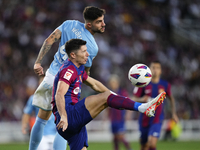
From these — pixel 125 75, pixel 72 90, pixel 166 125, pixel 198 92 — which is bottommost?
pixel 166 125

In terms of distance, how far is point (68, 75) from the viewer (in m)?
4.89

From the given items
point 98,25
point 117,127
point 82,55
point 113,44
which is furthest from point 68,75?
point 113,44

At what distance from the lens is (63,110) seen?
4.73 meters

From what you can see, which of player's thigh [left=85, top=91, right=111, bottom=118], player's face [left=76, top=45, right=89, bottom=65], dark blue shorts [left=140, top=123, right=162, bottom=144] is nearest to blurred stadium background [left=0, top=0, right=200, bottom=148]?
dark blue shorts [left=140, top=123, right=162, bottom=144]

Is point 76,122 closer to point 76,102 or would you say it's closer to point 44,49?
point 76,102

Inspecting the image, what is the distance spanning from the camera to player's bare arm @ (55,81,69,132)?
4645 mm

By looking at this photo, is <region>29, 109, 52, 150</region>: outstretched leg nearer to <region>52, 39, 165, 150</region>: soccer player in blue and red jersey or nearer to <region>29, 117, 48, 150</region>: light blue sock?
<region>29, 117, 48, 150</region>: light blue sock

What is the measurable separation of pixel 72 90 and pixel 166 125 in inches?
456

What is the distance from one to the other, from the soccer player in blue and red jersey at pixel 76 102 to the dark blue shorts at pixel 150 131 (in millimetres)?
2824

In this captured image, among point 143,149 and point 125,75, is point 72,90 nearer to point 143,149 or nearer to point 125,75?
point 143,149

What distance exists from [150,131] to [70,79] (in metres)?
3.39

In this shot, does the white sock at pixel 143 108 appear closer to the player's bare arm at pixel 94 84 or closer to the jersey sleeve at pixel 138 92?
the player's bare arm at pixel 94 84

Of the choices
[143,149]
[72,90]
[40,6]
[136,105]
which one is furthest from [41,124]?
[40,6]

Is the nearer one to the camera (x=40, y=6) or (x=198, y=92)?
(x=198, y=92)
